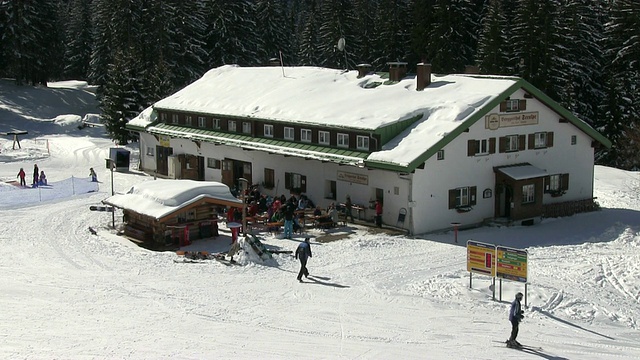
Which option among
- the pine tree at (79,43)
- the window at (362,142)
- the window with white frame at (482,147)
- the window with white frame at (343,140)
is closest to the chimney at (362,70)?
the window with white frame at (343,140)

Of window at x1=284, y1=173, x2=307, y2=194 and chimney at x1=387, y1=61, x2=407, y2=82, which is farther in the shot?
chimney at x1=387, y1=61, x2=407, y2=82

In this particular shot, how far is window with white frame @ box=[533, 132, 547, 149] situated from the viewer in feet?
125

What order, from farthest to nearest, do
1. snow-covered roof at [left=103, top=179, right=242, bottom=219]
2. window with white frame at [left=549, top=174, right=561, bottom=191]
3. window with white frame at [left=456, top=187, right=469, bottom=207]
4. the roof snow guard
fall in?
window with white frame at [left=549, top=174, right=561, bottom=191] → the roof snow guard → window with white frame at [left=456, top=187, right=469, bottom=207] → snow-covered roof at [left=103, top=179, right=242, bottom=219]

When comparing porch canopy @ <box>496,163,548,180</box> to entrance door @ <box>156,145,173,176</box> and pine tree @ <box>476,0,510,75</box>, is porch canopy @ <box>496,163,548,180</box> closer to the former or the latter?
entrance door @ <box>156,145,173,176</box>

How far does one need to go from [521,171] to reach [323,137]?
944 cm

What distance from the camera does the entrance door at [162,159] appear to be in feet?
161

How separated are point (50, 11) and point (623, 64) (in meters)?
61.1

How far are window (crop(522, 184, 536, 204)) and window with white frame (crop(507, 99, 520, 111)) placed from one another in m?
3.70

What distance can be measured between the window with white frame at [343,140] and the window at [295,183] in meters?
2.94

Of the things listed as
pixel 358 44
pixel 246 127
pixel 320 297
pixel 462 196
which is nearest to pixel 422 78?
pixel 462 196

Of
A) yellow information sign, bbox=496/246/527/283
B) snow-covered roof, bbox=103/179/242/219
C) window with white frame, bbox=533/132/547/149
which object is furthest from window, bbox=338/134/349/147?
yellow information sign, bbox=496/246/527/283

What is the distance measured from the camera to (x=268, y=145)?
4056 cm

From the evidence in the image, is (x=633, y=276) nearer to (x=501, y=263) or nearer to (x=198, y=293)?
(x=501, y=263)

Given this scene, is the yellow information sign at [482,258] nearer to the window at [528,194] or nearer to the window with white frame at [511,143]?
the window at [528,194]
